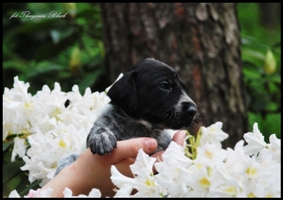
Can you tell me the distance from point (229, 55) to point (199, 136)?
200cm

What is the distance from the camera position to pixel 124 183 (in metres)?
1.70

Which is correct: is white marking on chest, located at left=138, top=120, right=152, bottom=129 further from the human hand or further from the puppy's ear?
the human hand

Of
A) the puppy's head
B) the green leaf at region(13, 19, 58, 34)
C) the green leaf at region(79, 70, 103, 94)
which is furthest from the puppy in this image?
the green leaf at region(13, 19, 58, 34)

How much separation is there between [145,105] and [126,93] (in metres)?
0.11

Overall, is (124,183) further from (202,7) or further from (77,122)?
(202,7)

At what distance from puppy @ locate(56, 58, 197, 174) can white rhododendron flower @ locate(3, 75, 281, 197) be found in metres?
0.13

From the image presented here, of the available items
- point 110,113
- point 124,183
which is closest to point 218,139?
point 110,113

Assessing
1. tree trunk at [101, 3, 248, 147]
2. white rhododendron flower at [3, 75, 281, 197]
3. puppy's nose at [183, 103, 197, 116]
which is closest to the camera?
white rhododendron flower at [3, 75, 281, 197]

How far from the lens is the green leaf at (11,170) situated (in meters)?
2.93

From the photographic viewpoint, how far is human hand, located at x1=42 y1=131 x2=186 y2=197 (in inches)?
87.8

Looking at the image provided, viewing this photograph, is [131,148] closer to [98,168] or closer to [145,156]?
[98,168]

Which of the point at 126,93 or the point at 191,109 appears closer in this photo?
the point at 191,109

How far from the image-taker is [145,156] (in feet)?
5.57

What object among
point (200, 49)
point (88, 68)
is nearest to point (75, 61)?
point (88, 68)
